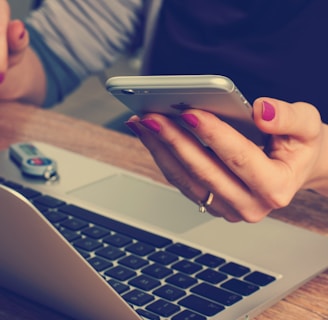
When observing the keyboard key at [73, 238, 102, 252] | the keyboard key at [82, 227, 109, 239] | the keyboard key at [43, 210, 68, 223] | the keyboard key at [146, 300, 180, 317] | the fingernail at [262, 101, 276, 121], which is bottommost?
the keyboard key at [146, 300, 180, 317]

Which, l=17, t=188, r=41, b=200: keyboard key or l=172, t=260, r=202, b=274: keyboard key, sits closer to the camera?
l=172, t=260, r=202, b=274: keyboard key

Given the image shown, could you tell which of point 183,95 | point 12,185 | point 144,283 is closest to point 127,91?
point 183,95

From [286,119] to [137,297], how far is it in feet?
0.56

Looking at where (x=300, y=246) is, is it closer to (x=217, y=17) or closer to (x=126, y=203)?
(x=126, y=203)

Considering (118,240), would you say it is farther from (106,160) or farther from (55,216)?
(106,160)

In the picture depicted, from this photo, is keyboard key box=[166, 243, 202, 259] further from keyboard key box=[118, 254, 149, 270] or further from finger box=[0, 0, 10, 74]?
finger box=[0, 0, 10, 74]

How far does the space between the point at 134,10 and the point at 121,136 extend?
1.16 ft

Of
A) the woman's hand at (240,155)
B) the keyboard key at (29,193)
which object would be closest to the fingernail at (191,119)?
the woman's hand at (240,155)

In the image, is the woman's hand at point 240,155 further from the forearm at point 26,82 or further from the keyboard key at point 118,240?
the forearm at point 26,82

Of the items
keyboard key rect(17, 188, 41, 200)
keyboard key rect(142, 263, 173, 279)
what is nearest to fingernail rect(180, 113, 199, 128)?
keyboard key rect(142, 263, 173, 279)

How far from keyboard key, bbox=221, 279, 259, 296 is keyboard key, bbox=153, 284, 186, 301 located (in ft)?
0.12

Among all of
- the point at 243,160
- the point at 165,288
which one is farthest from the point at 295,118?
the point at 165,288

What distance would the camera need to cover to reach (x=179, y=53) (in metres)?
1.16

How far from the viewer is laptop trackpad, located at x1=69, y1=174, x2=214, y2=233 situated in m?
0.72
